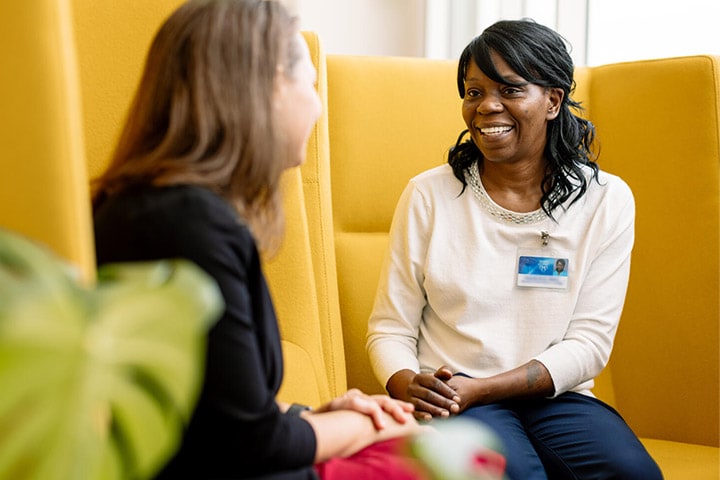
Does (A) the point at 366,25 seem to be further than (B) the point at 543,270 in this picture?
Yes

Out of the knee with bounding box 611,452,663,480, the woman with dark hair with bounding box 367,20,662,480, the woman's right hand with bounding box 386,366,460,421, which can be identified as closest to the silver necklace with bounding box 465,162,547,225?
the woman with dark hair with bounding box 367,20,662,480

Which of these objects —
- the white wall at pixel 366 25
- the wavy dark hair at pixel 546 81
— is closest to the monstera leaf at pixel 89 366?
the wavy dark hair at pixel 546 81

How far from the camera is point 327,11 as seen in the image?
3104mm

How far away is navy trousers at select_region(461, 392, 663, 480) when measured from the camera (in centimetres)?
157

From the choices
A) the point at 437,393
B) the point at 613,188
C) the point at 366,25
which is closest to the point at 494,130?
the point at 613,188

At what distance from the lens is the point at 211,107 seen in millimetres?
1038

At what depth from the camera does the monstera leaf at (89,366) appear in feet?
1.68

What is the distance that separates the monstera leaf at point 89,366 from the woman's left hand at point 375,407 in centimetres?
59

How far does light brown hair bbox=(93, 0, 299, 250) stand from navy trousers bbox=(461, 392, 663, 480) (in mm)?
702

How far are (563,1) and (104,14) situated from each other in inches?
54.6

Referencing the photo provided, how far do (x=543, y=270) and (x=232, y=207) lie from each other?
857 millimetres

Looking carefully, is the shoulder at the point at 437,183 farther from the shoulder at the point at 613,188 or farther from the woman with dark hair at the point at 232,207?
the woman with dark hair at the point at 232,207

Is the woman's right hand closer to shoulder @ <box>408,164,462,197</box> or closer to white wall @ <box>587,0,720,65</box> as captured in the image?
shoulder @ <box>408,164,462,197</box>

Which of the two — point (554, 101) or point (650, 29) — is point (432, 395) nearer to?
point (554, 101)
